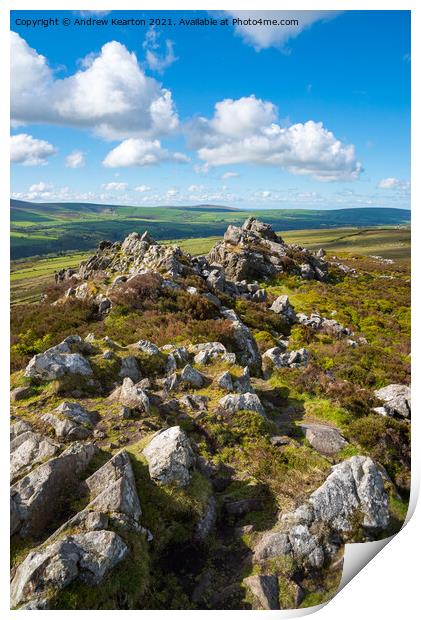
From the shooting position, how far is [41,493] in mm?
7188

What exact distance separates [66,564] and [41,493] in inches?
66.4

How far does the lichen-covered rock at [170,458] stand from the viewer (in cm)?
784

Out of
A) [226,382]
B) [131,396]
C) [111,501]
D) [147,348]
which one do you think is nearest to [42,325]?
[147,348]

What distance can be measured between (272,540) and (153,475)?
255 centimetres

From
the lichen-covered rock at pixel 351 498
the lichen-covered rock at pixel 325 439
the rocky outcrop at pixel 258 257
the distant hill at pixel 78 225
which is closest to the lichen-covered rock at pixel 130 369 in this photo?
the distant hill at pixel 78 225

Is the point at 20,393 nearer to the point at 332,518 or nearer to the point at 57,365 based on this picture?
Answer: the point at 57,365

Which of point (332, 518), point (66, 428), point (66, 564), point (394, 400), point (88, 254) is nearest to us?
point (66, 564)

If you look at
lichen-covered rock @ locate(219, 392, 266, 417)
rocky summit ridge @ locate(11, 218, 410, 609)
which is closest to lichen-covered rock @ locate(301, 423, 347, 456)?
rocky summit ridge @ locate(11, 218, 410, 609)

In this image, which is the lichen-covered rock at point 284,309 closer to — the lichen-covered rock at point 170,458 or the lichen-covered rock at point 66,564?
the lichen-covered rock at point 170,458

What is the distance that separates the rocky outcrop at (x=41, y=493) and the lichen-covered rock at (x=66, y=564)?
0.79 m

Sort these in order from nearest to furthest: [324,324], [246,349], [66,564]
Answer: [66,564] < [246,349] < [324,324]

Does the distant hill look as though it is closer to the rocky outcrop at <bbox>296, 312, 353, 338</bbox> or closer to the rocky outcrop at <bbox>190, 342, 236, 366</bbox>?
the rocky outcrop at <bbox>190, 342, 236, 366</bbox>
